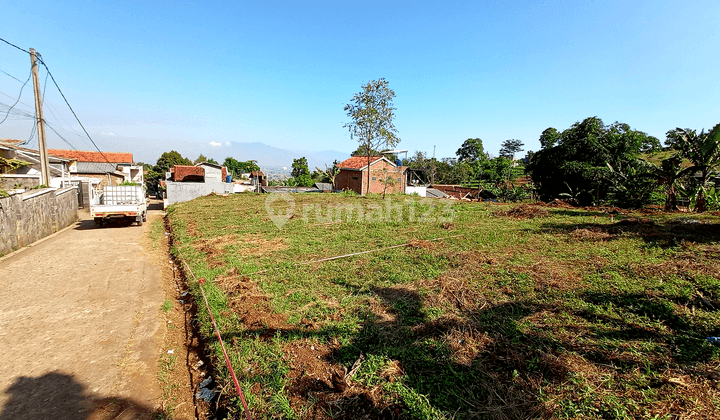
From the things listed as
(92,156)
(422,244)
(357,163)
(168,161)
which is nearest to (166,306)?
(422,244)

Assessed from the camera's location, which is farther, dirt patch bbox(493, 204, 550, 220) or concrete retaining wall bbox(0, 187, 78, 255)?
dirt patch bbox(493, 204, 550, 220)

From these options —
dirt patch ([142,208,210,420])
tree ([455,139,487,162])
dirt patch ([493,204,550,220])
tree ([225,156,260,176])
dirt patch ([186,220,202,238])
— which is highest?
tree ([455,139,487,162])

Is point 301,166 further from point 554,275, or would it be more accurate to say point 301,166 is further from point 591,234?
point 554,275

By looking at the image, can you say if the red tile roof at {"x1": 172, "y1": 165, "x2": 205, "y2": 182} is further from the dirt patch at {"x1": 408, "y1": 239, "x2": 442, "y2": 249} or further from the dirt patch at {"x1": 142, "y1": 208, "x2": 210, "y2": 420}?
the dirt patch at {"x1": 408, "y1": 239, "x2": 442, "y2": 249}

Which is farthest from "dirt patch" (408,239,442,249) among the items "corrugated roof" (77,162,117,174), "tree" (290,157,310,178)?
"tree" (290,157,310,178)

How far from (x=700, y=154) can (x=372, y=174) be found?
900 inches

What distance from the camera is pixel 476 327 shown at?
3961mm

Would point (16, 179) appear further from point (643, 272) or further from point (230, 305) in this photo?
point (643, 272)

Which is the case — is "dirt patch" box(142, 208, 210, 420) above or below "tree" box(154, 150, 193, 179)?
below

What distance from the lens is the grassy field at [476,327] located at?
282 cm

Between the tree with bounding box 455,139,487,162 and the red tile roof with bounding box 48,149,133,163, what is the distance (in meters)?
57.2

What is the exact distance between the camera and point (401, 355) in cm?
352

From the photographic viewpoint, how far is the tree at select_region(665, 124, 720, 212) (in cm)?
1162

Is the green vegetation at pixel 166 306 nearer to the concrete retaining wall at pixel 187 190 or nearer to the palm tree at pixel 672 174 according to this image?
the palm tree at pixel 672 174
